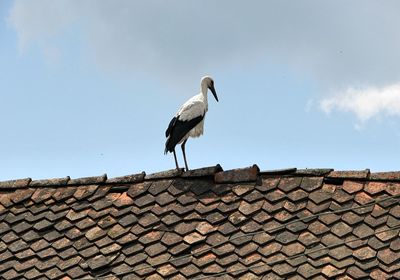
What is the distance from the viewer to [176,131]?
43.4 ft

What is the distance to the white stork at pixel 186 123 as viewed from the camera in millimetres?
13234

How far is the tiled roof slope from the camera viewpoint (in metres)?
9.81

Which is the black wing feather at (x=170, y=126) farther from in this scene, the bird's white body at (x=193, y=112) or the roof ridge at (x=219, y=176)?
the roof ridge at (x=219, y=176)

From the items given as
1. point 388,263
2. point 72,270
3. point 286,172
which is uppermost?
point 286,172

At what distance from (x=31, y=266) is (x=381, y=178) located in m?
3.30

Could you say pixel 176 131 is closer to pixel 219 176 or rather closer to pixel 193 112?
pixel 193 112

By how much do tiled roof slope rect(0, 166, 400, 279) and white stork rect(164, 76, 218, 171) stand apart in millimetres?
1627

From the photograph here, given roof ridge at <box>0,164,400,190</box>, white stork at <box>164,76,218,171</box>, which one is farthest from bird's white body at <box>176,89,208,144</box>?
roof ridge at <box>0,164,400,190</box>

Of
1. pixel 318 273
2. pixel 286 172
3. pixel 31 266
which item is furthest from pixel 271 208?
pixel 31 266

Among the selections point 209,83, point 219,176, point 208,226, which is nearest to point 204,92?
point 209,83

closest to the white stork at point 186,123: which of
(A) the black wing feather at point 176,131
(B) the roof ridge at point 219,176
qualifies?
(A) the black wing feather at point 176,131

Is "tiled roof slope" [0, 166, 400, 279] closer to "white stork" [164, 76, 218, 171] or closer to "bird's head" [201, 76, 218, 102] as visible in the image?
"white stork" [164, 76, 218, 171]

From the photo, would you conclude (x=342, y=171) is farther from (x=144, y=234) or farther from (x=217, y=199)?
(x=144, y=234)

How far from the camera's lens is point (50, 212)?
1148 centimetres
